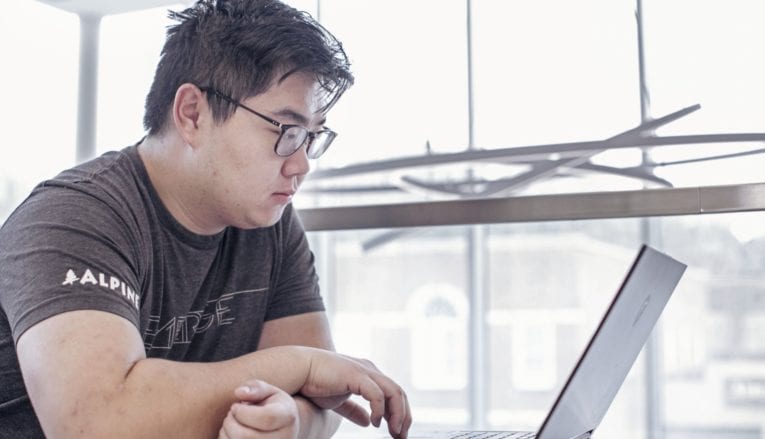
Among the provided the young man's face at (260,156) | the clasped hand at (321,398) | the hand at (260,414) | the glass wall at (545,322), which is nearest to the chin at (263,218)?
the young man's face at (260,156)

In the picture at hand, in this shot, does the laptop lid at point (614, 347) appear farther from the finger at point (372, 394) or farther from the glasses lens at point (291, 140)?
the glasses lens at point (291, 140)

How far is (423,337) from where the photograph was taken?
4.27 m

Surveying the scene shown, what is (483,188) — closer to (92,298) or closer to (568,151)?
(568,151)

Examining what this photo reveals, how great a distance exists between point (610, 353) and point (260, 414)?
43cm

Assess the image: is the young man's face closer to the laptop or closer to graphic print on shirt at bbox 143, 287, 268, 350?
graphic print on shirt at bbox 143, 287, 268, 350

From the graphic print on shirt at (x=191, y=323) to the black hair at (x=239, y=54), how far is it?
276 mm

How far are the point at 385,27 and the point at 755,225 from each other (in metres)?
1.34

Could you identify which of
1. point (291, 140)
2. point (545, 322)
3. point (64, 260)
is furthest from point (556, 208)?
point (545, 322)

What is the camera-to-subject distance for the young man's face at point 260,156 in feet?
3.91

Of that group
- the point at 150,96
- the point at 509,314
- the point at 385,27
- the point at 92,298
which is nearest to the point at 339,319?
the point at 509,314

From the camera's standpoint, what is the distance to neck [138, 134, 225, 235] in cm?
Result: 124

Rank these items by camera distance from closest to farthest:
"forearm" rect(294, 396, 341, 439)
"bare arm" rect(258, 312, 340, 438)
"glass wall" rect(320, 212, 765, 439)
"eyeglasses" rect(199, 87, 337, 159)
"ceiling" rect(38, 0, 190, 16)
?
"forearm" rect(294, 396, 341, 439), "eyeglasses" rect(199, 87, 337, 159), "bare arm" rect(258, 312, 340, 438), "ceiling" rect(38, 0, 190, 16), "glass wall" rect(320, 212, 765, 439)

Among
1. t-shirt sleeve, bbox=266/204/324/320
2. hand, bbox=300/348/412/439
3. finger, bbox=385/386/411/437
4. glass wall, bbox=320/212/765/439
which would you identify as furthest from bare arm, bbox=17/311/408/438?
glass wall, bbox=320/212/765/439

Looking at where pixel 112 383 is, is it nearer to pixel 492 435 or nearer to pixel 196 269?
pixel 196 269
